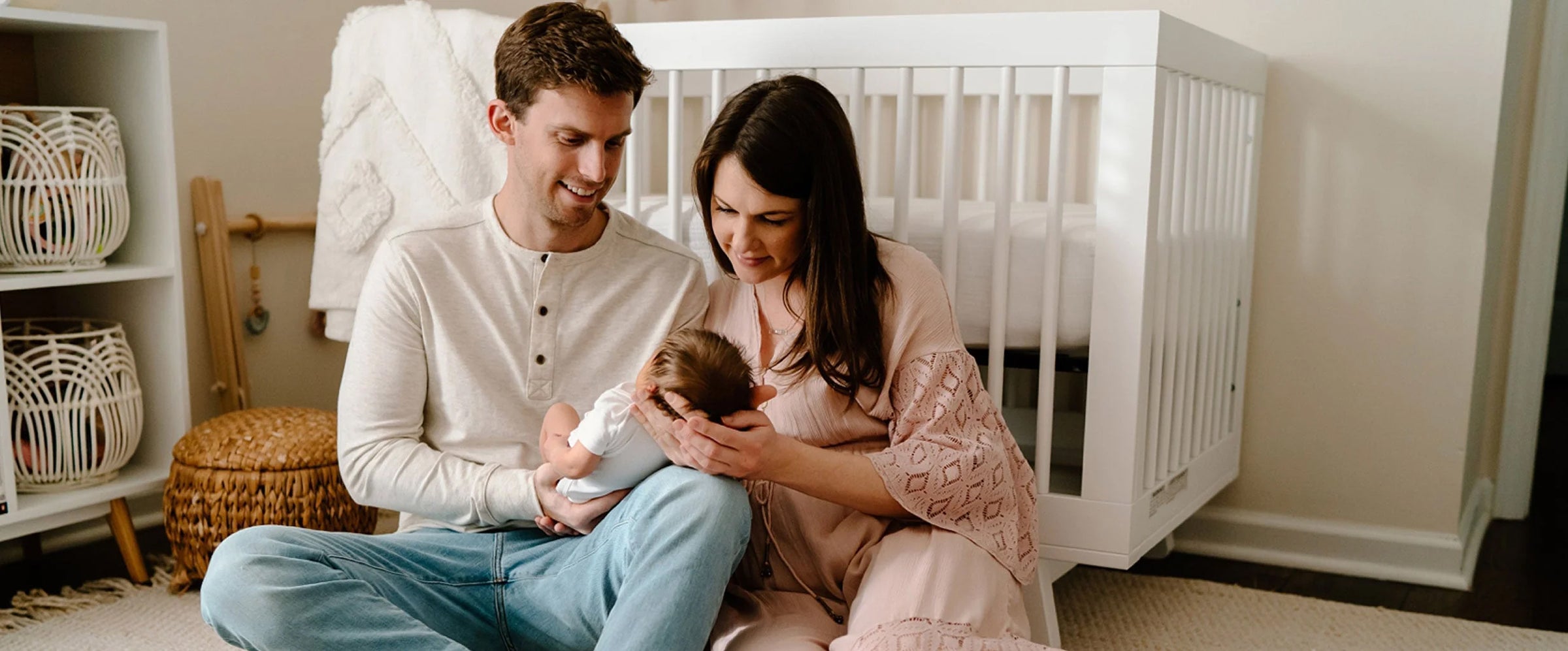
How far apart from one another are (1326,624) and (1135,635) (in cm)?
31

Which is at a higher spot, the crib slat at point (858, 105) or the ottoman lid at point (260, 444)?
the crib slat at point (858, 105)

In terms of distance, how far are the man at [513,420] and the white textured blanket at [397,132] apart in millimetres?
561

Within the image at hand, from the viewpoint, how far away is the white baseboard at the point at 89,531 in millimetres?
2033

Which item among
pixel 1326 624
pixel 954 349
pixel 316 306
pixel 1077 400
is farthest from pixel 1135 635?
pixel 316 306

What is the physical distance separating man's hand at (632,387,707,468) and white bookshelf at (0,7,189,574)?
106cm

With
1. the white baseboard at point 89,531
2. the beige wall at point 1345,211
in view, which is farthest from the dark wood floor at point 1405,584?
the beige wall at point 1345,211

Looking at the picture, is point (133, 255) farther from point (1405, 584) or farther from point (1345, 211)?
point (1405, 584)

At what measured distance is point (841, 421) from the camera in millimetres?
1395

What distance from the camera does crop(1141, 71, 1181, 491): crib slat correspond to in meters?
1.58

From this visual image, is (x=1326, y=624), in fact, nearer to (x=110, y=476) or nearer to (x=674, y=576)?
(x=674, y=576)

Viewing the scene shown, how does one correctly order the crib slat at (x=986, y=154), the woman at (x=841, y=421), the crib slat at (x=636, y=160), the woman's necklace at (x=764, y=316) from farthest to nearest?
the crib slat at (x=986, y=154)
the crib slat at (x=636, y=160)
the woman's necklace at (x=764, y=316)
the woman at (x=841, y=421)

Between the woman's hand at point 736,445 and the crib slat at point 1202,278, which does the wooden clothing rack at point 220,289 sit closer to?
the woman's hand at point 736,445

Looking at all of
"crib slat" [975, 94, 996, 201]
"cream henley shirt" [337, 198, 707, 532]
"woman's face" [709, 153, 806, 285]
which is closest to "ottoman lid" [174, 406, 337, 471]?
"cream henley shirt" [337, 198, 707, 532]

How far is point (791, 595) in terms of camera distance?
1.36 meters
